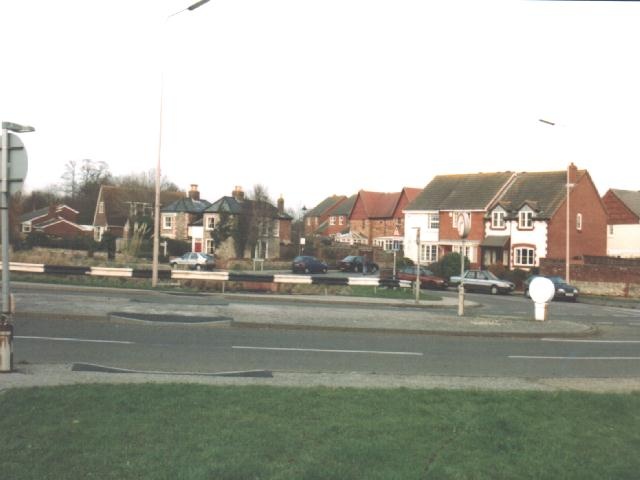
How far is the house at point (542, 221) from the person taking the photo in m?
53.1

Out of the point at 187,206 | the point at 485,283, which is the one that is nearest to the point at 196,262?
the point at 485,283

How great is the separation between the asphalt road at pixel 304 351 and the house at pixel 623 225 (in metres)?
58.9

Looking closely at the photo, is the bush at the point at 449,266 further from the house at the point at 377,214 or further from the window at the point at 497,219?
the house at the point at 377,214

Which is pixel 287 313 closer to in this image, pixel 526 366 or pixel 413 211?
pixel 526 366

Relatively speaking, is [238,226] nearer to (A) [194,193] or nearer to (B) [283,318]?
(A) [194,193]

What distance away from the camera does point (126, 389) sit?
7582 millimetres

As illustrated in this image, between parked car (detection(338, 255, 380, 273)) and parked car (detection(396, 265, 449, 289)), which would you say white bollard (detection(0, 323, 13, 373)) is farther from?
parked car (detection(338, 255, 380, 273))

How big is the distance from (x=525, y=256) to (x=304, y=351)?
44830 mm

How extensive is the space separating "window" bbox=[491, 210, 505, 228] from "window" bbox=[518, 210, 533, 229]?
197 centimetres

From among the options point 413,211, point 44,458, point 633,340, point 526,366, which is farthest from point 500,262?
point 44,458

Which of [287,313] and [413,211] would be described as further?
[413,211]

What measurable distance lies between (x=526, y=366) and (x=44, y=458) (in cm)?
904

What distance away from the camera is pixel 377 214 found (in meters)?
92.1

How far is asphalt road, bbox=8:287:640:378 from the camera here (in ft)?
36.2
